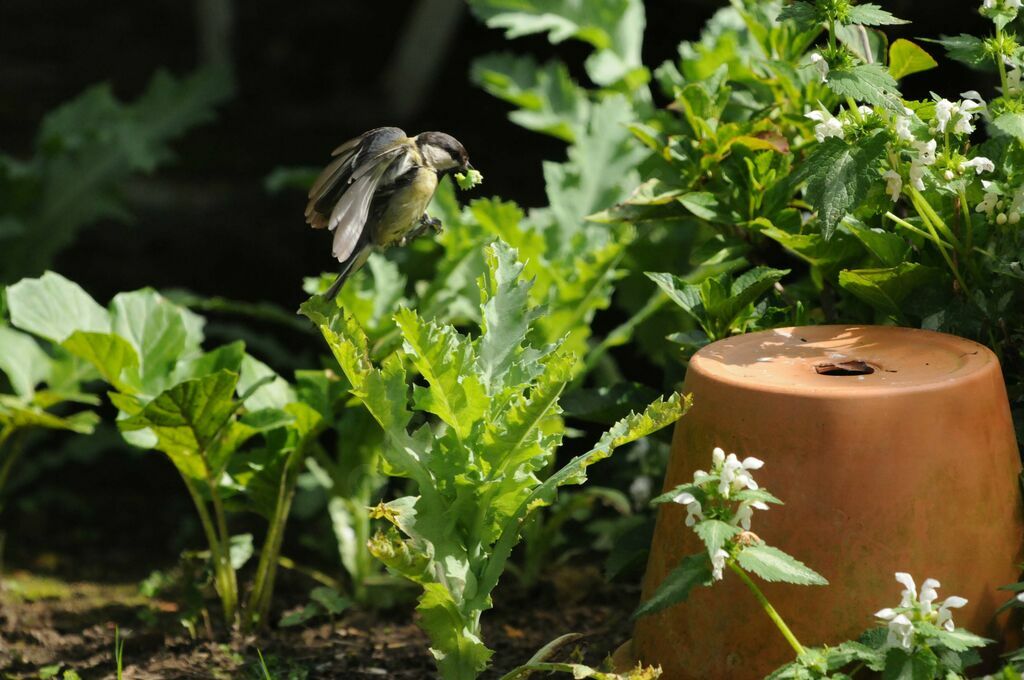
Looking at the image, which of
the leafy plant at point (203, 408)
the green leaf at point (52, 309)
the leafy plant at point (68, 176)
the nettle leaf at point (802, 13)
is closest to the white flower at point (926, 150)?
the nettle leaf at point (802, 13)

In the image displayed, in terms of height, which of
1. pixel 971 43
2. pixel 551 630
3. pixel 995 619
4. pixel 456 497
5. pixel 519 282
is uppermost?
Answer: pixel 971 43

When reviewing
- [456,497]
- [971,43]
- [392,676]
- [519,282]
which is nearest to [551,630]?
[392,676]

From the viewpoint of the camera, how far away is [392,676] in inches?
97.8

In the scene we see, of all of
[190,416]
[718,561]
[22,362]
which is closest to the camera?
[718,561]

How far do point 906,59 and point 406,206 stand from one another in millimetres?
925

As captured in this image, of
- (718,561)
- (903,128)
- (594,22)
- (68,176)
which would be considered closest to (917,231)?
(903,128)

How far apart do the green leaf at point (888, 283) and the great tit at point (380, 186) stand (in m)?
0.69

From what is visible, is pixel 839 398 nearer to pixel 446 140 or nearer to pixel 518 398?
pixel 518 398

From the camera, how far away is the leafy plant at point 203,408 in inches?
101

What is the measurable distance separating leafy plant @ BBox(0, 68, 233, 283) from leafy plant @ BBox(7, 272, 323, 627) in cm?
100

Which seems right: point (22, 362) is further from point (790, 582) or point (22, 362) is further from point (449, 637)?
point (790, 582)

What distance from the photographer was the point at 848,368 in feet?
6.82

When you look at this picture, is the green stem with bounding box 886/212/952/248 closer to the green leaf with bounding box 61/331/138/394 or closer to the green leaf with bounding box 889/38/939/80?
the green leaf with bounding box 889/38/939/80

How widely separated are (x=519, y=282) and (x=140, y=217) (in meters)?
3.39
